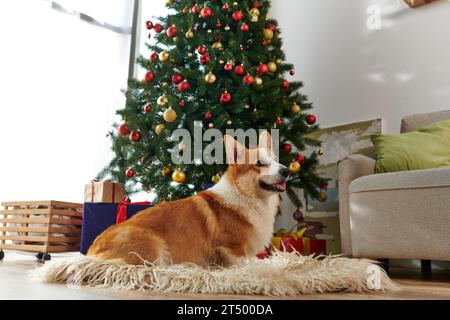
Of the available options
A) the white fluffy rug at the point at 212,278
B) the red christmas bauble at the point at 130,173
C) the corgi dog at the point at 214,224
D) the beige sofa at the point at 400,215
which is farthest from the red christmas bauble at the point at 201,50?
the white fluffy rug at the point at 212,278

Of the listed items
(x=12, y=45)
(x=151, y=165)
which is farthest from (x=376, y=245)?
(x=12, y=45)

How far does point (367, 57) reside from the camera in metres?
3.01

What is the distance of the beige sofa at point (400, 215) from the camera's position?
1.62 m

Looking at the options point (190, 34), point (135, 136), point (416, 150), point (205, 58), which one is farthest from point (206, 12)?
point (416, 150)

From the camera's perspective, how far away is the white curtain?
2.99 m

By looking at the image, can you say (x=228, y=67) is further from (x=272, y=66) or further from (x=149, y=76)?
(x=149, y=76)

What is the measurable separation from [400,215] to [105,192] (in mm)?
1431

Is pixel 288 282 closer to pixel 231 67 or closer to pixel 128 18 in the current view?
pixel 231 67

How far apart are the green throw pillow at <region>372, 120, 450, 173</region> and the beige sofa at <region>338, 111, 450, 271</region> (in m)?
0.19

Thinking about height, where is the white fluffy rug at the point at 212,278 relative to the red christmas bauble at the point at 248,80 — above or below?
below

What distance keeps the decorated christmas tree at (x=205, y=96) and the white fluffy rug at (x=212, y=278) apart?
983 mm

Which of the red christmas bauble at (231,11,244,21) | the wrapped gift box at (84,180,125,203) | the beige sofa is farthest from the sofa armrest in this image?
the wrapped gift box at (84,180,125,203)

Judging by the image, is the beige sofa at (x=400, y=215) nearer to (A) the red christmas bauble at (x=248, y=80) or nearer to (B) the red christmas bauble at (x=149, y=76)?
(A) the red christmas bauble at (x=248, y=80)

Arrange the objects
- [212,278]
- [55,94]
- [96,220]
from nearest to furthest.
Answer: [212,278] → [96,220] → [55,94]
